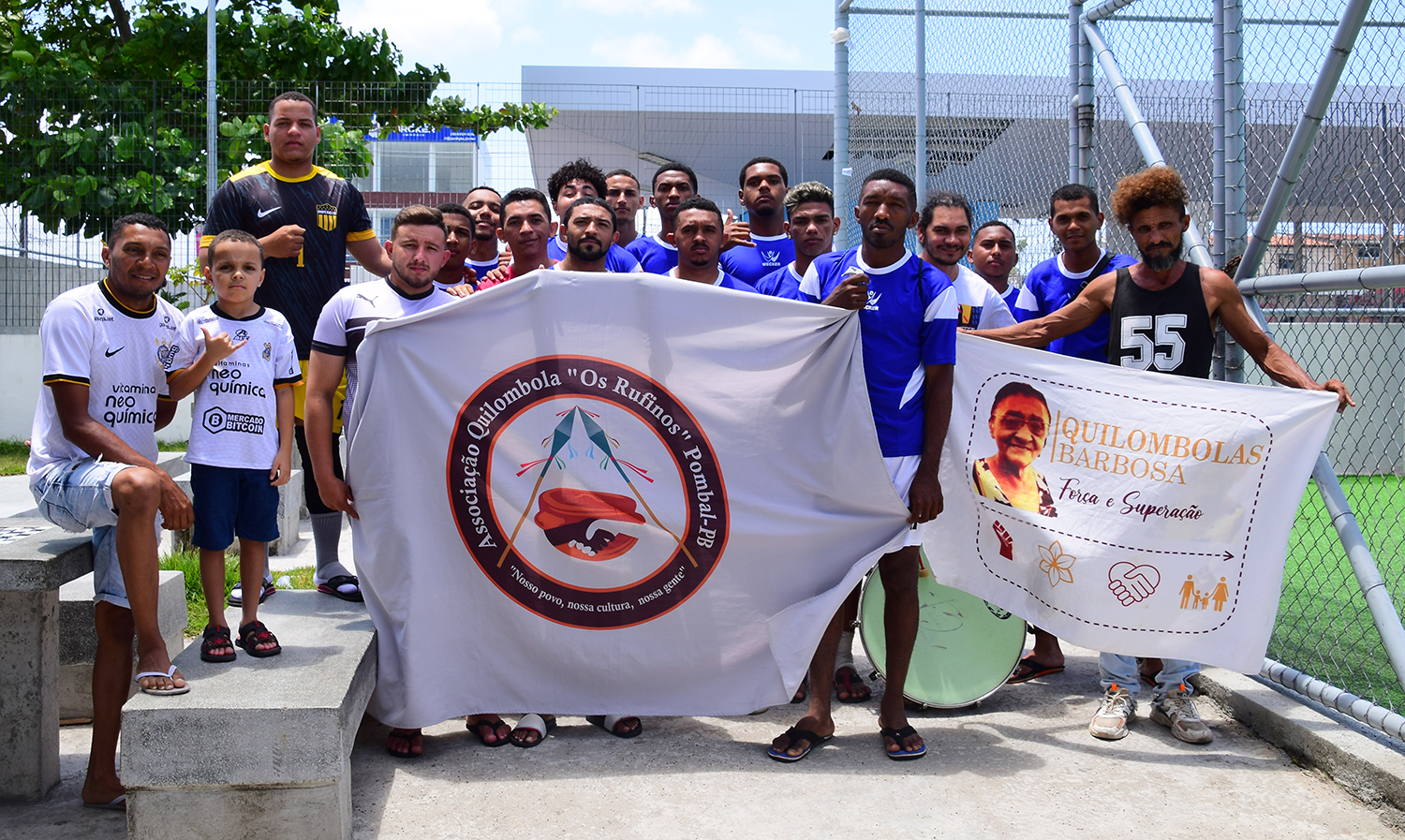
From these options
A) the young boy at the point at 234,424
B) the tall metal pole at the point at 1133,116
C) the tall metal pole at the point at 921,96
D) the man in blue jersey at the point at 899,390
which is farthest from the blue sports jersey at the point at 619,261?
the tall metal pole at the point at 921,96

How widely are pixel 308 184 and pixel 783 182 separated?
7.72ft

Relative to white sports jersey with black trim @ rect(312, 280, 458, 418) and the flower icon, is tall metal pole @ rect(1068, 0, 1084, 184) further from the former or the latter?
white sports jersey with black trim @ rect(312, 280, 458, 418)

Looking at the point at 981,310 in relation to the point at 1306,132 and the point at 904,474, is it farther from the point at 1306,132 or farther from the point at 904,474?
the point at 1306,132

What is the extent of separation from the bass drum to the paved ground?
147 mm

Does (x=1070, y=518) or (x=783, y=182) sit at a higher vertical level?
(x=783, y=182)

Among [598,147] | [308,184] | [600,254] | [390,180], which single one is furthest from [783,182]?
[390,180]

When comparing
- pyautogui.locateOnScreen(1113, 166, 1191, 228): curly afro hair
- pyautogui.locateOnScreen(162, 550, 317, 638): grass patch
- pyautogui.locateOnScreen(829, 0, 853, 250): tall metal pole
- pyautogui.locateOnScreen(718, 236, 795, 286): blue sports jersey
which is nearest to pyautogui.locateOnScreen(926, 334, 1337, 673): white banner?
pyautogui.locateOnScreen(1113, 166, 1191, 228): curly afro hair

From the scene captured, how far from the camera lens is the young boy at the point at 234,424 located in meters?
3.49

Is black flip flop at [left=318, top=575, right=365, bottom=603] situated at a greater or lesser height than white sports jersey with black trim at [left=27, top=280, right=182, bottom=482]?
lesser

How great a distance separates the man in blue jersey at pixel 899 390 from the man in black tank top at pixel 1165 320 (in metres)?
0.46

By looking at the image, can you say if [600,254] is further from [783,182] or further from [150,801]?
[150,801]

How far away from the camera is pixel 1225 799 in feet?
11.7

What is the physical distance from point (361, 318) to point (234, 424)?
2.06 feet

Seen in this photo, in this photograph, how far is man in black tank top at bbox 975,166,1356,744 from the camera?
4086 mm
